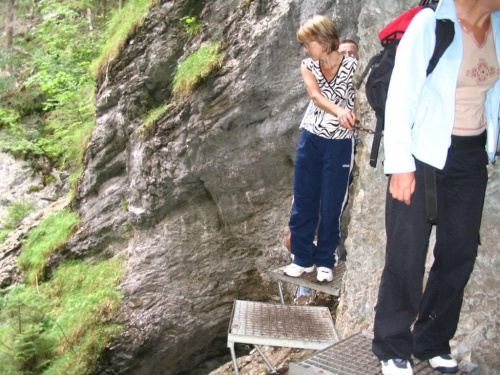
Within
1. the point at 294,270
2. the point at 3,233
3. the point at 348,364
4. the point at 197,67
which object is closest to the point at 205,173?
the point at 197,67

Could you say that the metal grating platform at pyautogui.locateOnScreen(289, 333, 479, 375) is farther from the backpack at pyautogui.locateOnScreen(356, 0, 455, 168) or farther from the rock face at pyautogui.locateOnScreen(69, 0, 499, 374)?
the rock face at pyautogui.locateOnScreen(69, 0, 499, 374)

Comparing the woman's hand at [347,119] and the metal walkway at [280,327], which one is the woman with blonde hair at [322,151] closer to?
the woman's hand at [347,119]

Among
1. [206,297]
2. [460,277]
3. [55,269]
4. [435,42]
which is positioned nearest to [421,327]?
[460,277]

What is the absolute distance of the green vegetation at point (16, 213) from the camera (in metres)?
12.7

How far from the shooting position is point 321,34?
15.4ft

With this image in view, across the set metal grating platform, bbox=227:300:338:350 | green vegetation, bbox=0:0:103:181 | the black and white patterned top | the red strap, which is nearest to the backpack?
the red strap

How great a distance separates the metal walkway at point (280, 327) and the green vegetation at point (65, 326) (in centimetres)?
347

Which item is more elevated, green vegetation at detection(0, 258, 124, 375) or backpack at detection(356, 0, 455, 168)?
backpack at detection(356, 0, 455, 168)

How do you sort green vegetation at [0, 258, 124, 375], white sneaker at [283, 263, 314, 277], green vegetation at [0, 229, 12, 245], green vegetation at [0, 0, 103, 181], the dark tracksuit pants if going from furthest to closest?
green vegetation at [0, 0, 103, 181] < green vegetation at [0, 229, 12, 245] < green vegetation at [0, 258, 124, 375] < white sneaker at [283, 263, 314, 277] < the dark tracksuit pants

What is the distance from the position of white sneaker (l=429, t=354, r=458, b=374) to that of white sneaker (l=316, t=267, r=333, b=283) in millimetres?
1851

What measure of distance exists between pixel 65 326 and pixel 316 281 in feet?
15.5

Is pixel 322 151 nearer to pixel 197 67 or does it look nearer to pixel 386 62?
pixel 386 62

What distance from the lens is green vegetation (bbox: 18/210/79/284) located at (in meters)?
9.54

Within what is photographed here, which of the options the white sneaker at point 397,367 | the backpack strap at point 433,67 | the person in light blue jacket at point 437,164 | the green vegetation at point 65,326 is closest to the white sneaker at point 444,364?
the person in light blue jacket at point 437,164
